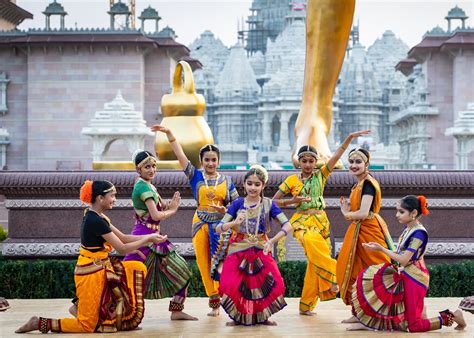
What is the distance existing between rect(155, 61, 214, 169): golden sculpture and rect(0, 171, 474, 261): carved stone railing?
367 millimetres

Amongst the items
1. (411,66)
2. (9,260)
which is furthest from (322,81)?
(411,66)

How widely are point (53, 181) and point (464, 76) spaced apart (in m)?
29.2

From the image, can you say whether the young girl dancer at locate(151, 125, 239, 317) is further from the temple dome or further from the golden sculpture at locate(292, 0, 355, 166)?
the temple dome

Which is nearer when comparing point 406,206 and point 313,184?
point 406,206

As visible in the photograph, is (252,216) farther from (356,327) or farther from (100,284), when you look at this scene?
(100,284)

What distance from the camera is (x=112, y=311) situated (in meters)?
7.94

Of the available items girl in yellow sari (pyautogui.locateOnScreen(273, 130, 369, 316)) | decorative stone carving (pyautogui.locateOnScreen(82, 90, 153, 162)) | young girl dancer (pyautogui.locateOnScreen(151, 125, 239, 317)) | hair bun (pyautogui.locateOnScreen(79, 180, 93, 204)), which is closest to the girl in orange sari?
girl in yellow sari (pyautogui.locateOnScreen(273, 130, 369, 316))

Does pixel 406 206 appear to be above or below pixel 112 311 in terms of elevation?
above

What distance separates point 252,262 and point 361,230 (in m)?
0.92

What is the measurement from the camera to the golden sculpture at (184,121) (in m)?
11.6

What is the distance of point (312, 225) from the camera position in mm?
8984

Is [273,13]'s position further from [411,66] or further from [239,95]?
[411,66]

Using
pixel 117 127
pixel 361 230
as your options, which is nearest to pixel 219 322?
pixel 361 230

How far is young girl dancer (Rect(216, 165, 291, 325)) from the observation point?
814 cm
